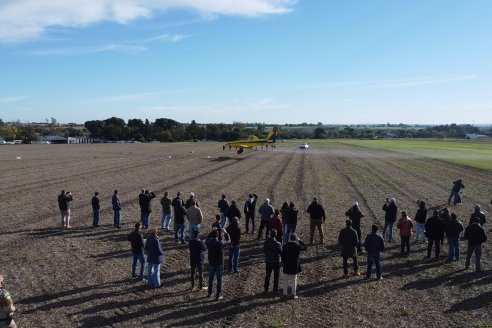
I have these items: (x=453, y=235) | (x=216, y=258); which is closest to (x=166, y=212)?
(x=216, y=258)

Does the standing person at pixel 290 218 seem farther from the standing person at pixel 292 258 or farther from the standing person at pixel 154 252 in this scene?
the standing person at pixel 154 252

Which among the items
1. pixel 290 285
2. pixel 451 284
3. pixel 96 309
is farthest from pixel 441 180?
pixel 96 309

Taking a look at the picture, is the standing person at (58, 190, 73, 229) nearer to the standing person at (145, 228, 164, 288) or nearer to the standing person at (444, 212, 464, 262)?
the standing person at (145, 228, 164, 288)

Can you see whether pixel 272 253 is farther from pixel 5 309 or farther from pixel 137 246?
pixel 5 309

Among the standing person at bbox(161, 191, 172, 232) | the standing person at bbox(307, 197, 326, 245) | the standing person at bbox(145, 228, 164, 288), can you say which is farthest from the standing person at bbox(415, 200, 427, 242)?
the standing person at bbox(145, 228, 164, 288)

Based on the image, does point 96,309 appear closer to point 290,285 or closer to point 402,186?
point 290,285

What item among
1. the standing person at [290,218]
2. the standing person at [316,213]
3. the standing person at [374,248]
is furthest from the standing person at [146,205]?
the standing person at [374,248]
